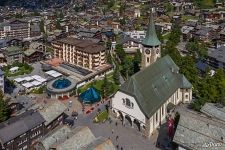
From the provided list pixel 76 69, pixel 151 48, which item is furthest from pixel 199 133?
pixel 76 69

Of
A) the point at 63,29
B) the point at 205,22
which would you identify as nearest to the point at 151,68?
the point at 63,29

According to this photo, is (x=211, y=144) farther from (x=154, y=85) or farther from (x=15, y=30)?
(x=15, y=30)

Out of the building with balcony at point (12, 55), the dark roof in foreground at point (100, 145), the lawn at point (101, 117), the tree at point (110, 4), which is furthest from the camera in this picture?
the tree at point (110, 4)

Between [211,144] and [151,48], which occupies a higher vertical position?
[151,48]

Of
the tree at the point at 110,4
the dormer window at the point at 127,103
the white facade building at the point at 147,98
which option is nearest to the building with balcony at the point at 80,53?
the white facade building at the point at 147,98

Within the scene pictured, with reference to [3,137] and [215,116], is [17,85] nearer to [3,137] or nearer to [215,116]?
[3,137]

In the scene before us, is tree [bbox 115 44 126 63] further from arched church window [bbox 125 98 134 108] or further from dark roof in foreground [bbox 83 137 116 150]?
dark roof in foreground [bbox 83 137 116 150]

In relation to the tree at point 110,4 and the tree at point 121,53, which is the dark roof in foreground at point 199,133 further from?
the tree at point 110,4
